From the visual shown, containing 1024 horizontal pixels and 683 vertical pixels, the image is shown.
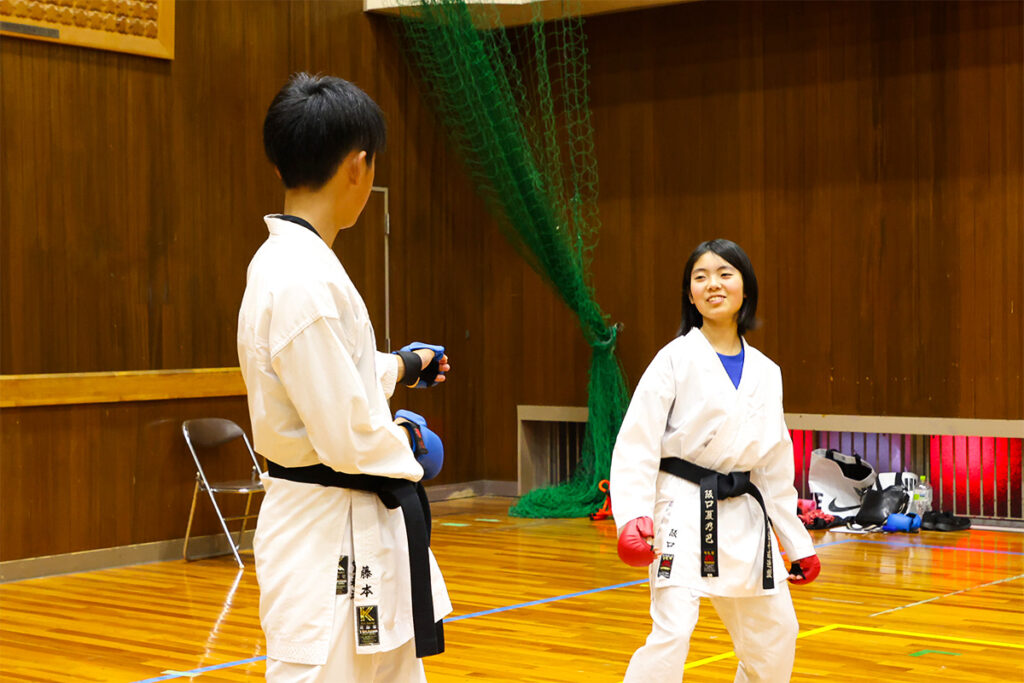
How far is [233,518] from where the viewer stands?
700cm

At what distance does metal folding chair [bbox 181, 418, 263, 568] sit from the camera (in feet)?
21.9

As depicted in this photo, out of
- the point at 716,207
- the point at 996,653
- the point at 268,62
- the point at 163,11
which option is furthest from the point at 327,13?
the point at 996,653

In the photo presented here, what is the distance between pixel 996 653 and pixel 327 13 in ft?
18.2

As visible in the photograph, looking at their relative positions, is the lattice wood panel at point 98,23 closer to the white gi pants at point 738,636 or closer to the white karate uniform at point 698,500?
the white karate uniform at point 698,500

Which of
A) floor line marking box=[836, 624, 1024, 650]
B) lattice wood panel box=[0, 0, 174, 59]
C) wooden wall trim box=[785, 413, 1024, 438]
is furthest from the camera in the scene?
wooden wall trim box=[785, 413, 1024, 438]

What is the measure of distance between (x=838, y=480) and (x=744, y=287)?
4768mm

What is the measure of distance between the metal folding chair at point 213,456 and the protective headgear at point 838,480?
3.21 m

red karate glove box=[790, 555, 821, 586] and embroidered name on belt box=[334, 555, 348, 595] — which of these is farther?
red karate glove box=[790, 555, 821, 586]

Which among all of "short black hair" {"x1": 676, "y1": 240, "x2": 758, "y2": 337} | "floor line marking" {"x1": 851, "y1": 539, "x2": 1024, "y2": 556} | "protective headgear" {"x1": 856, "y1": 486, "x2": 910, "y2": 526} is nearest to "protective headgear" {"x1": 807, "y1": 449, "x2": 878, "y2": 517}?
"protective headgear" {"x1": 856, "y1": 486, "x2": 910, "y2": 526}

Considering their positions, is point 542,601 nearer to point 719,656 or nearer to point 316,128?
point 719,656

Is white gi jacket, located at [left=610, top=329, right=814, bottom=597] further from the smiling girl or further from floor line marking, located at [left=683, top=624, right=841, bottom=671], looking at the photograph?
floor line marking, located at [left=683, top=624, right=841, bottom=671]

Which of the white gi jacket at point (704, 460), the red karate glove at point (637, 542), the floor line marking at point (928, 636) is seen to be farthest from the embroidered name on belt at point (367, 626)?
the floor line marking at point (928, 636)

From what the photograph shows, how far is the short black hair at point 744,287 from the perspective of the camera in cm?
322

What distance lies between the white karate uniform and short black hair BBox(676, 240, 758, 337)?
8 centimetres
